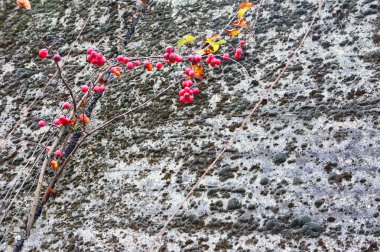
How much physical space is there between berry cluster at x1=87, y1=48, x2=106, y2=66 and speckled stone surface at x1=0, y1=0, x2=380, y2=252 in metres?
0.08

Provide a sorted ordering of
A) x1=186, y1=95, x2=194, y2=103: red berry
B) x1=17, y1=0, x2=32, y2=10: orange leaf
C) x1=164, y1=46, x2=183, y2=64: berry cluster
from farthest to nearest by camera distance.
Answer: x1=17, y1=0, x2=32, y2=10: orange leaf < x1=164, y1=46, x2=183, y2=64: berry cluster < x1=186, y1=95, x2=194, y2=103: red berry

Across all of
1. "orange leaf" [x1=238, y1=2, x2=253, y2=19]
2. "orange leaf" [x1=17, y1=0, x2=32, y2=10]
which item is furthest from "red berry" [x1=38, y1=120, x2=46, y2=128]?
"orange leaf" [x1=238, y1=2, x2=253, y2=19]

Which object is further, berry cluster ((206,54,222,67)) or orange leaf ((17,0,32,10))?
orange leaf ((17,0,32,10))

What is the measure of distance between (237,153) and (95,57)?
2.13ft

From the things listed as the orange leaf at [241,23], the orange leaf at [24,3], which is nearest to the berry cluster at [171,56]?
the orange leaf at [241,23]

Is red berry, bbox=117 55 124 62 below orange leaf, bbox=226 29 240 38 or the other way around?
below

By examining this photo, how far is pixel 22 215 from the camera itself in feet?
4.33

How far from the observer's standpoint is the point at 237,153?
1.23 meters

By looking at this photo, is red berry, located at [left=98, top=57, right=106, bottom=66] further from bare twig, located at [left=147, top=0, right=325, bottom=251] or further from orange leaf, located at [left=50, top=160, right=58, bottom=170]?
bare twig, located at [left=147, top=0, right=325, bottom=251]

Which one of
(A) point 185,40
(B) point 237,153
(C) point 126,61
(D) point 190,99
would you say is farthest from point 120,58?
(B) point 237,153

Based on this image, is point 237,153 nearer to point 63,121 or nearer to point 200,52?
point 200,52

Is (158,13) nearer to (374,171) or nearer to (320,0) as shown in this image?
(320,0)

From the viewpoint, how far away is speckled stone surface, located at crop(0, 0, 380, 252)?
107 centimetres

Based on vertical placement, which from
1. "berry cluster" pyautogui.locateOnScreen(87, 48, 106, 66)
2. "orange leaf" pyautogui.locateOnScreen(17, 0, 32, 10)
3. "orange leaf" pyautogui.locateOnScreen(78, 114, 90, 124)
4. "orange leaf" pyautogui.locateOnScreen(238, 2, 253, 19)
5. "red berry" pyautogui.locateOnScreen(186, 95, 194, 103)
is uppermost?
"orange leaf" pyautogui.locateOnScreen(17, 0, 32, 10)
